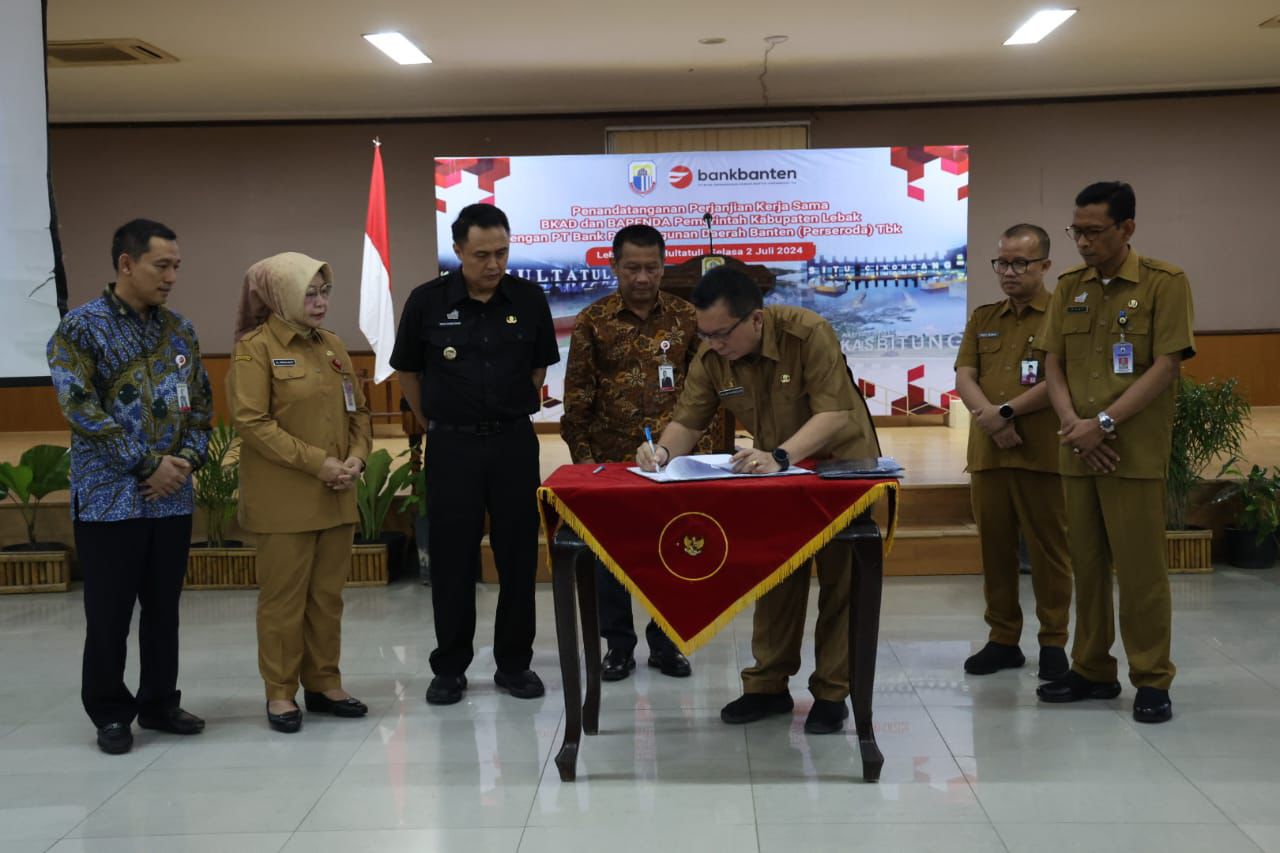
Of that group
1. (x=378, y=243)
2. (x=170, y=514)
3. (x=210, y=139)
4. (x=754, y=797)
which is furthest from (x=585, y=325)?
(x=210, y=139)

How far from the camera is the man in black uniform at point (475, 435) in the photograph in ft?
12.9

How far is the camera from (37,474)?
597 centimetres

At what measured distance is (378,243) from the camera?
8.34m

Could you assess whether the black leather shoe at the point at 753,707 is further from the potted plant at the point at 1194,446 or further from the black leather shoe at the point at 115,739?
the potted plant at the point at 1194,446

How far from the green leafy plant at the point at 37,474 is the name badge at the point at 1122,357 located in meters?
4.82

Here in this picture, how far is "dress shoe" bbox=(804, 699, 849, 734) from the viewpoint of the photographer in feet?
11.7

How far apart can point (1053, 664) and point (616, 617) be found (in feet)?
4.97

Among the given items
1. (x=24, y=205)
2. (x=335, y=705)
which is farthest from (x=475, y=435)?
(x=24, y=205)

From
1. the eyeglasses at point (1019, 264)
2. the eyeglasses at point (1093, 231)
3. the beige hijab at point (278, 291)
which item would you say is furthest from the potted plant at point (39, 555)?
the eyeglasses at point (1093, 231)

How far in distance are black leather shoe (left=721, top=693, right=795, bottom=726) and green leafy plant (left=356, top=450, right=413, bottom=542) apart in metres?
2.74

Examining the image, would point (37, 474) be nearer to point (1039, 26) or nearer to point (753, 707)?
point (753, 707)

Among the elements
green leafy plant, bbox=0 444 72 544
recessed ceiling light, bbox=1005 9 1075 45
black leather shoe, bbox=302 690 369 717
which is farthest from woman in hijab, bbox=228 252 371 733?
recessed ceiling light, bbox=1005 9 1075 45

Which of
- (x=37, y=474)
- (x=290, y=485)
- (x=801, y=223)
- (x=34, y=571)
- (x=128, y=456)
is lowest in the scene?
(x=34, y=571)

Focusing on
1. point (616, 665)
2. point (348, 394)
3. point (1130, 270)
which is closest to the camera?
point (1130, 270)
